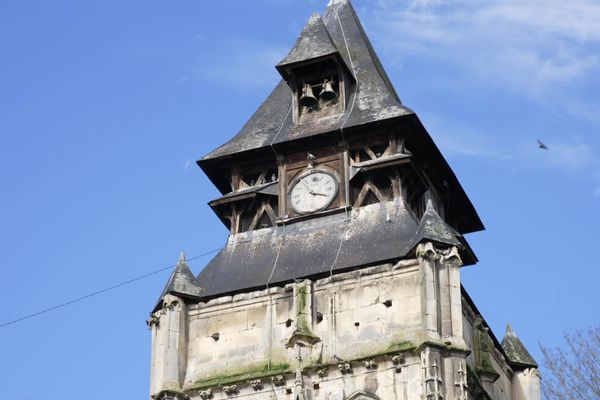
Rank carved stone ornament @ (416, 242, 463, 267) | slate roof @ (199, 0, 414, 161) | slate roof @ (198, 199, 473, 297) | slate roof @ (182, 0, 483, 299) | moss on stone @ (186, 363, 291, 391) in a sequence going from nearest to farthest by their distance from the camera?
1. carved stone ornament @ (416, 242, 463, 267)
2. moss on stone @ (186, 363, 291, 391)
3. slate roof @ (198, 199, 473, 297)
4. slate roof @ (182, 0, 483, 299)
5. slate roof @ (199, 0, 414, 161)

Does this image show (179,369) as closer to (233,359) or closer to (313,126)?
(233,359)

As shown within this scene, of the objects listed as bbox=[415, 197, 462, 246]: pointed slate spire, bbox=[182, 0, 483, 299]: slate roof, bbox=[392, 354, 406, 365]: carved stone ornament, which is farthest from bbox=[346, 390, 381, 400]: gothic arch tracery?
bbox=[415, 197, 462, 246]: pointed slate spire

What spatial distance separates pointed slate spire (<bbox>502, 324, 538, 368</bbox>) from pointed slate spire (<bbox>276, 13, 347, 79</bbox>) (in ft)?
30.9

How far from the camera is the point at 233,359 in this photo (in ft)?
145

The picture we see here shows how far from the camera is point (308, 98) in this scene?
49.1m

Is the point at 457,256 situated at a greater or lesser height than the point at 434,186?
lesser

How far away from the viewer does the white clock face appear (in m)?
47.1

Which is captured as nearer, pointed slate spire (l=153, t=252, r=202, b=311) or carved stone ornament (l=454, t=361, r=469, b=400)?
carved stone ornament (l=454, t=361, r=469, b=400)

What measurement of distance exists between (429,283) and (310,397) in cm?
396

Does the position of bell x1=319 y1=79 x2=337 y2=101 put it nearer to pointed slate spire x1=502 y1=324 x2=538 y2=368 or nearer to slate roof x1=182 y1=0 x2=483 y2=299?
slate roof x1=182 y1=0 x2=483 y2=299

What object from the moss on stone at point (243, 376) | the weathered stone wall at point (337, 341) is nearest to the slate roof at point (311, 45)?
the weathered stone wall at point (337, 341)

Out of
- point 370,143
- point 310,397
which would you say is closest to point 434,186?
point 370,143

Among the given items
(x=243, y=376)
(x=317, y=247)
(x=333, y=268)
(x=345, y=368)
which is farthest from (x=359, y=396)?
(x=317, y=247)

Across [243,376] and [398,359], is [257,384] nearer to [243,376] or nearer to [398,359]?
[243,376]
